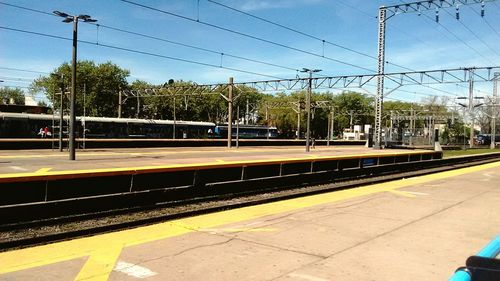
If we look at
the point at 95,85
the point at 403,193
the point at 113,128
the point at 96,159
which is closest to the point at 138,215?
the point at 403,193

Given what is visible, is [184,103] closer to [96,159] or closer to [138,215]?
[96,159]

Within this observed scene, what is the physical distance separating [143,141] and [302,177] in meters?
23.7

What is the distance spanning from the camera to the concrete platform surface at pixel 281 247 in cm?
647

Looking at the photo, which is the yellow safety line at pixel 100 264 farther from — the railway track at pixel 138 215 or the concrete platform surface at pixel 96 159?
the concrete platform surface at pixel 96 159

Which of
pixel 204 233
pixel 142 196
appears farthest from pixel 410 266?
pixel 142 196

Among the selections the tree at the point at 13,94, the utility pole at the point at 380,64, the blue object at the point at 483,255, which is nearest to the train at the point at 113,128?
the utility pole at the point at 380,64

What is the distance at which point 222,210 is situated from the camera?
11.9 m

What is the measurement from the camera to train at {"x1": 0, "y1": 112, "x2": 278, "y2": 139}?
42.5m

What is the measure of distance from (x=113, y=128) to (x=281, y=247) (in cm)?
4798

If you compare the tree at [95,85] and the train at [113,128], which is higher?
the tree at [95,85]

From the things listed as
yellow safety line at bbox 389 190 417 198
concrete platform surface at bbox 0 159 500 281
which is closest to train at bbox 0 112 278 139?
yellow safety line at bbox 389 190 417 198

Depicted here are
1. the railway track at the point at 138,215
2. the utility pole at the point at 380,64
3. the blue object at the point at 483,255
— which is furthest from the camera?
the utility pole at the point at 380,64

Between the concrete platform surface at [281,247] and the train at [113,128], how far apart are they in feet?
75.1

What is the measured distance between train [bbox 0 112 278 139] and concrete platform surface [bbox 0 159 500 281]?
22897mm
